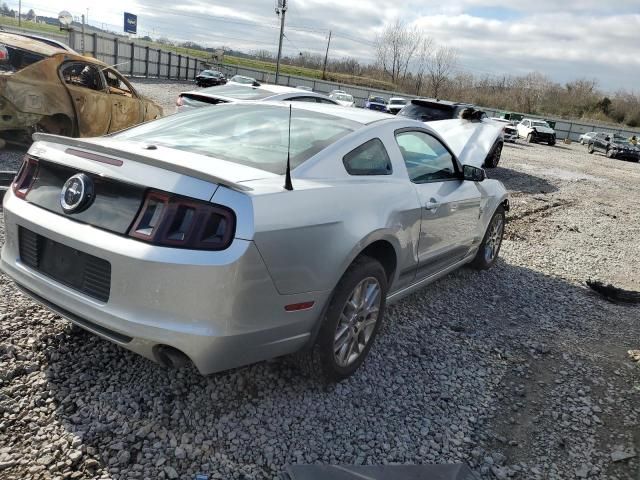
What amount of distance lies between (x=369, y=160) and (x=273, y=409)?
63.0 inches

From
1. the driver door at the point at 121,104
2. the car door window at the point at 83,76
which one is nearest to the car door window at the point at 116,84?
the driver door at the point at 121,104

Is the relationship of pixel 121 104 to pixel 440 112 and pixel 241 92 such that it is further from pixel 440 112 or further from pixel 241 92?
pixel 440 112

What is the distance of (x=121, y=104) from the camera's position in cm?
910

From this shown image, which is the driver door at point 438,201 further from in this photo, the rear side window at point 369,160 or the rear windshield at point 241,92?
the rear windshield at point 241,92

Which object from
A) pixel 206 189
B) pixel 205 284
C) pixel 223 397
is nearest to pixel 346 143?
pixel 206 189

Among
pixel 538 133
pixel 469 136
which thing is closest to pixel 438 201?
pixel 469 136

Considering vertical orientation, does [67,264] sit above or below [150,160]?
below

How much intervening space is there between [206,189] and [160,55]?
48260mm

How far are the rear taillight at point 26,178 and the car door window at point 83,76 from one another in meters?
5.74

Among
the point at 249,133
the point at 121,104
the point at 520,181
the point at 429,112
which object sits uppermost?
the point at 429,112

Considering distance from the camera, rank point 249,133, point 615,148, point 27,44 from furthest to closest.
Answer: point 615,148 < point 27,44 < point 249,133

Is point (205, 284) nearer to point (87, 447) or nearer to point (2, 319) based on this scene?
point (87, 447)

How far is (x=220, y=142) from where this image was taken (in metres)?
3.21

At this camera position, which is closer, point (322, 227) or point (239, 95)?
point (322, 227)
